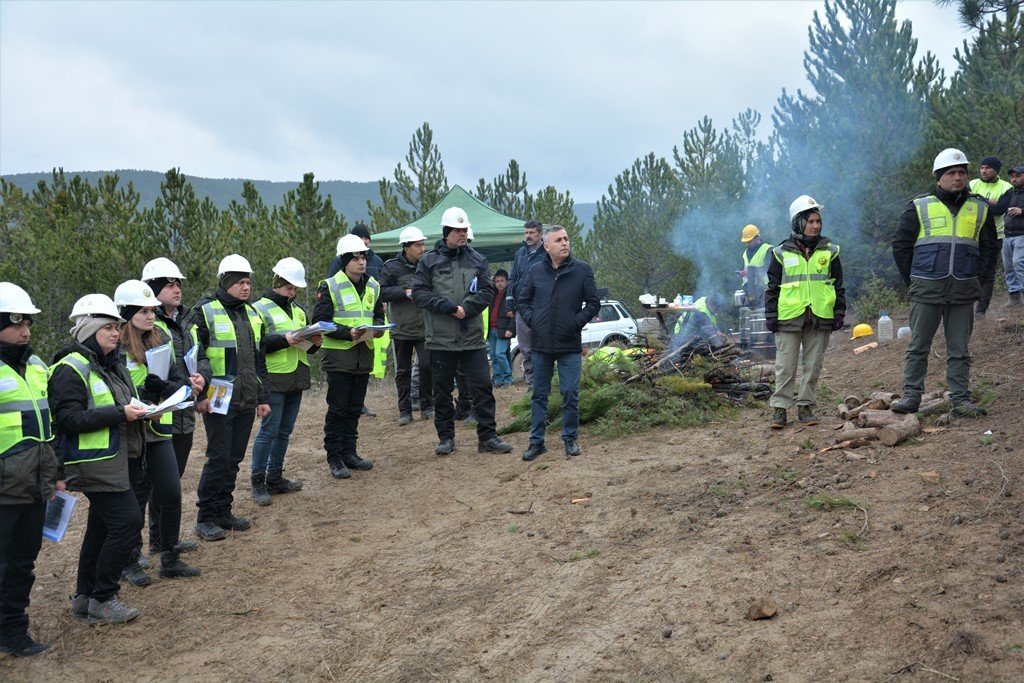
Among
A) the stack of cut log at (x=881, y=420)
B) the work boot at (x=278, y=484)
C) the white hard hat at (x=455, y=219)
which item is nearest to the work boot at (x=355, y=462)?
the work boot at (x=278, y=484)

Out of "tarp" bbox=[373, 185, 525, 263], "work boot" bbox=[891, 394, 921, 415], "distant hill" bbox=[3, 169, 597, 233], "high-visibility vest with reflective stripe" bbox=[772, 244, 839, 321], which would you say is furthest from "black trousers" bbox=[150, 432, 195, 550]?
"distant hill" bbox=[3, 169, 597, 233]

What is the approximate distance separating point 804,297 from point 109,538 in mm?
6027

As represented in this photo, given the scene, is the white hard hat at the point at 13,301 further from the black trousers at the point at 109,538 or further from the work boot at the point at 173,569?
the work boot at the point at 173,569

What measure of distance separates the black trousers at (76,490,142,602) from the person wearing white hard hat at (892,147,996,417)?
6.00 m

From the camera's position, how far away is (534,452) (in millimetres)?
8688

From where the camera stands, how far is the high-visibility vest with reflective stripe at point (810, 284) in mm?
8156

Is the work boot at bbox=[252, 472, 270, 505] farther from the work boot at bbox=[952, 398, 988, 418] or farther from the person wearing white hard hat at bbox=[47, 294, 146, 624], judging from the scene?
the work boot at bbox=[952, 398, 988, 418]

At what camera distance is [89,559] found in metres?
5.91

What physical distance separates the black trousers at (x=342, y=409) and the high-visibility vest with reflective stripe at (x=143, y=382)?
8.39ft

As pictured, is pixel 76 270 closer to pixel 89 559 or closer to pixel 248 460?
pixel 248 460

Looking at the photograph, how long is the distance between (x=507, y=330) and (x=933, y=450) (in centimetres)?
752

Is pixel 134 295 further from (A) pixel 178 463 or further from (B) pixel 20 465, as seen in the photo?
(A) pixel 178 463

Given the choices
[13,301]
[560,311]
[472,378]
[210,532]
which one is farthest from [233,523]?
[560,311]

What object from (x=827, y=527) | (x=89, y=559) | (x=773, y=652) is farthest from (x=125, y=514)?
(x=827, y=527)
